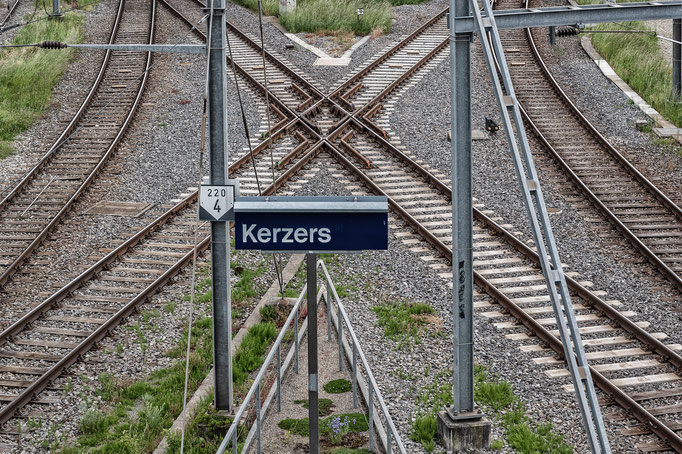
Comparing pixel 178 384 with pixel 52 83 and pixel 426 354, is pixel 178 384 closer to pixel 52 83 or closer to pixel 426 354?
pixel 426 354

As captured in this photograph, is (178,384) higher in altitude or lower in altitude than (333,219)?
lower

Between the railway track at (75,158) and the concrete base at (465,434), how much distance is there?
7825mm

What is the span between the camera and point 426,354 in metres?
10.9

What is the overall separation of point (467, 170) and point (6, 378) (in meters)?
6.38

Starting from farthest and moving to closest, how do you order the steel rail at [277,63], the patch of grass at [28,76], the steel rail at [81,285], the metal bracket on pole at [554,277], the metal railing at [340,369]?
the steel rail at [277,63], the patch of grass at [28,76], the steel rail at [81,285], the metal railing at [340,369], the metal bracket on pole at [554,277]

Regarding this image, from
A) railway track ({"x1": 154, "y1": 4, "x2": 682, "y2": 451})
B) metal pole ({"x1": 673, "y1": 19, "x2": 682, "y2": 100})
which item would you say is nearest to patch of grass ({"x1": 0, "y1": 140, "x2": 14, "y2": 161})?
railway track ({"x1": 154, "y1": 4, "x2": 682, "y2": 451})

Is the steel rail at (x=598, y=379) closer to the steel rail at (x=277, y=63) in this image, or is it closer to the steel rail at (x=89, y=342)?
the steel rail at (x=89, y=342)

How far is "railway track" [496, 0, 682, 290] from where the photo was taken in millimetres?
14742

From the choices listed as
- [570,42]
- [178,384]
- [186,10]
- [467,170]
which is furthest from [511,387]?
[186,10]

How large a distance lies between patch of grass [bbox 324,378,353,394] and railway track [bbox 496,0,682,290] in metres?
6.23

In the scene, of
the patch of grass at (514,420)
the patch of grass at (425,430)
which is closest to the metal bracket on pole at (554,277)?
the patch of grass at (514,420)

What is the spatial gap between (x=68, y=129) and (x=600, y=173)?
1257cm

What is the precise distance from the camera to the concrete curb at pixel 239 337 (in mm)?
9186

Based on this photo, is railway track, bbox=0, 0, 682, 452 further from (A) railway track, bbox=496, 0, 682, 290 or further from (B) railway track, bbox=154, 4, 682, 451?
(A) railway track, bbox=496, 0, 682, 290
